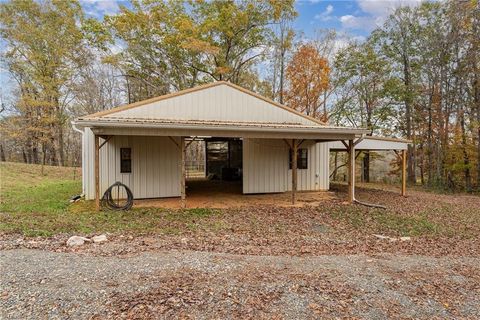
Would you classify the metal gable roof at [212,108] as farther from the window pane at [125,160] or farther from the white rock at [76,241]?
the white rock at [76,241]

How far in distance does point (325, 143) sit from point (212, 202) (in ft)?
18.9

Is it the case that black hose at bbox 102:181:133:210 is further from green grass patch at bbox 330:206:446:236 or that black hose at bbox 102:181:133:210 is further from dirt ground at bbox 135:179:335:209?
green grass patch at bbox 330:206:446:236

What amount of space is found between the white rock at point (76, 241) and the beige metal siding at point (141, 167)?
446cm

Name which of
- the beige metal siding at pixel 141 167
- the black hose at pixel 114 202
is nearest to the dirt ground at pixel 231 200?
the black hose at pixel 114 202

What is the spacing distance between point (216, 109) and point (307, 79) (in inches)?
430

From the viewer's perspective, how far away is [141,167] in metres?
9.85

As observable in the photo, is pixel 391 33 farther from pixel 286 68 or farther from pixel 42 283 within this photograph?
pixel 42 283

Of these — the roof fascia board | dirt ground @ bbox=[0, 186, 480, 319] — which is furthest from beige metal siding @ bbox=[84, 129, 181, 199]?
dirt ground @ bbox=[0, 186, 480, 319]

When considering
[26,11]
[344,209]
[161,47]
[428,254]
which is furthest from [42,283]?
[26,11]

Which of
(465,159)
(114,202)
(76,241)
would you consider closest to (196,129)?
(114,202)

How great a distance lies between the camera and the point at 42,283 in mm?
3414

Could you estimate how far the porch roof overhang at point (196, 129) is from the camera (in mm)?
7434

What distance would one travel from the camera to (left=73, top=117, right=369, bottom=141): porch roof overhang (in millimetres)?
7434

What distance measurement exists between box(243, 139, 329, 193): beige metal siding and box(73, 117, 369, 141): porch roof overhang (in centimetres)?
260
